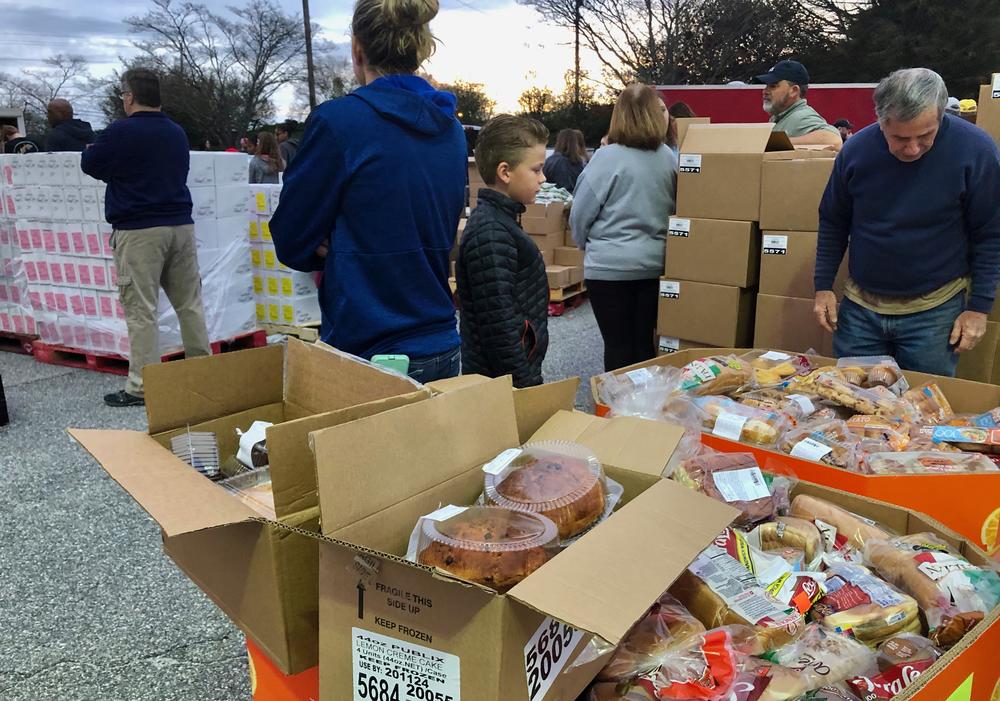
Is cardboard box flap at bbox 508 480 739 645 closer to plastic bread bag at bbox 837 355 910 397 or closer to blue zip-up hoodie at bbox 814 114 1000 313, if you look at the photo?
plastic bread bag at bbox 837 355 910 397

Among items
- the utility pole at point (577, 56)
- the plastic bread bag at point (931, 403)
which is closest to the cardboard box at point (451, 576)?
the plastic bread bag at point (931, 403)

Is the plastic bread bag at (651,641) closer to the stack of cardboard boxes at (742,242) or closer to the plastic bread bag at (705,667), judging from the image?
the plastic bread bag at (705,667)

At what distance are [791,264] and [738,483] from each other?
1.91 metres

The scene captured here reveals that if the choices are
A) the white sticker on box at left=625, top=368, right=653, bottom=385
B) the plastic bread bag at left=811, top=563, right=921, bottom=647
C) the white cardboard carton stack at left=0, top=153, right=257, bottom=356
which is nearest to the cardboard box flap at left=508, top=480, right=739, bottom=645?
the plastic bread bag at left=811, top=563, right=921, bottom=647

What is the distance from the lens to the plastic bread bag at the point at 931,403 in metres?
2.04

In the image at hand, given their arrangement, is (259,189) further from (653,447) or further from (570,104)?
(570,104)

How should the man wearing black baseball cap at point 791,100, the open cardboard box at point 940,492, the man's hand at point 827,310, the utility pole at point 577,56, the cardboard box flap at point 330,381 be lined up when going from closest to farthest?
the cardboard box flap at point 330,381 < the open cardboard box at point 940,492 < the man's hand at point 827,310 < the man wearing black baseball cap at point 791,100 < the utility pole at point 577,56

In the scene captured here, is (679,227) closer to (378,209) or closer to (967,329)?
(967,329)

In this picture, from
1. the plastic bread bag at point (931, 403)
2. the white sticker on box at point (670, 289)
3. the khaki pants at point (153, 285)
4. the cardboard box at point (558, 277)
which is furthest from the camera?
the cardboard box at point (558, 277)

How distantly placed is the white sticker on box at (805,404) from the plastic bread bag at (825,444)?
0.36 feet

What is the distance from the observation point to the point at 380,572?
0.91 metres

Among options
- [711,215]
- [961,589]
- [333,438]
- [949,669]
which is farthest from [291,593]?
[711,215]

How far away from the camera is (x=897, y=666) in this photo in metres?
1.05

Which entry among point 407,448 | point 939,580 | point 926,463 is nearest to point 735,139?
point 926,463
